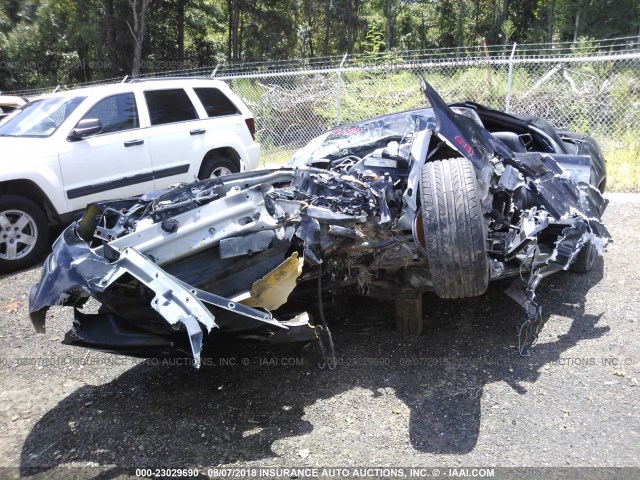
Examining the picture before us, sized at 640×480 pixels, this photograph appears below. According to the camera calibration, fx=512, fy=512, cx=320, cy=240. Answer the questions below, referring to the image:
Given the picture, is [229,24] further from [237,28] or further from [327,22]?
[327,22]

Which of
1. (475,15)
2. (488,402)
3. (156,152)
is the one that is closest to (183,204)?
(488,402)

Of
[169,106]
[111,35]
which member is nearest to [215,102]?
[169,106]

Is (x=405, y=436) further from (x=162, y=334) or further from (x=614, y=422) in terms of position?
(x=162, y=334)

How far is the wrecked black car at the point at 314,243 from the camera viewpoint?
9.54 ft

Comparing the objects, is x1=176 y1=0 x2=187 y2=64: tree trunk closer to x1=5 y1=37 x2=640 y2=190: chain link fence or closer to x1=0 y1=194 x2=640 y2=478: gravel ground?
x1=5 y1=37 x2=640 y2=190: chain link fence

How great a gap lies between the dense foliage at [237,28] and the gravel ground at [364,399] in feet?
42.4

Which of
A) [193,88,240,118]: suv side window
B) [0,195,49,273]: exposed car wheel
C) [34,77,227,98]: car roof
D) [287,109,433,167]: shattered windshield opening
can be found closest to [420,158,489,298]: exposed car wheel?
[287,109,433,167]: shattered windshield opening

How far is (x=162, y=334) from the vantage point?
122 inches

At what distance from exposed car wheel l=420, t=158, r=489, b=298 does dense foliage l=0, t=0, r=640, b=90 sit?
13.1 m

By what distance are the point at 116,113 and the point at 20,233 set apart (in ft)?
6.31

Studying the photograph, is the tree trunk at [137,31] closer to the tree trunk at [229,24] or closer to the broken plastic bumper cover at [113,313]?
the tree trunk at [229,24]

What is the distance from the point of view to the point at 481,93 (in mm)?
10477

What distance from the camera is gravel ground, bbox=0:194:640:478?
2.80 m

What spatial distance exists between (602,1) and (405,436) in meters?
24.7
